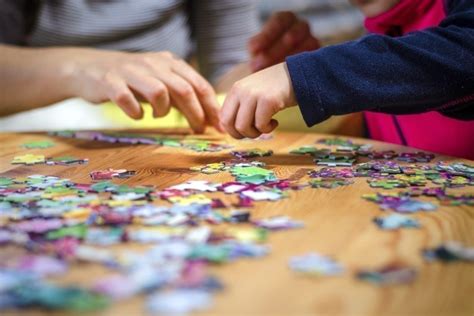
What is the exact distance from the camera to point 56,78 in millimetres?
1290

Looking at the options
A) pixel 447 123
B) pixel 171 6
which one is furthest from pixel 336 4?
pixel 447 123

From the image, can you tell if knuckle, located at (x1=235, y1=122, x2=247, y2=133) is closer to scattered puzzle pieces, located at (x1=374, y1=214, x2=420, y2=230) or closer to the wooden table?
the wooden table

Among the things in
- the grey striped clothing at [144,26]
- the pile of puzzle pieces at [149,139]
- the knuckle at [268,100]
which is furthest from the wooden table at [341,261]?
the grey striped clothing at [144,26]

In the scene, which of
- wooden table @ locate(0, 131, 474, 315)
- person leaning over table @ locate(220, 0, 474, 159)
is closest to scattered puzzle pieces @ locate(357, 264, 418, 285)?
wooden table @ locate(0, 131, 474, 315)

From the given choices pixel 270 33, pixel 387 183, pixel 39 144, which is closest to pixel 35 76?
pixel 39 144

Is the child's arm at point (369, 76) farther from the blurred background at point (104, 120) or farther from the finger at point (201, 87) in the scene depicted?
the blurred background at point (104, 120)

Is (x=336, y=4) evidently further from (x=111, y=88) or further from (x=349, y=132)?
(x=111, y=88)

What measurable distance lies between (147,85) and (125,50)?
0.76 metres

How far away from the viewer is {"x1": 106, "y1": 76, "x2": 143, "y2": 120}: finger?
1.14 meters

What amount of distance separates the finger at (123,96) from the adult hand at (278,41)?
38cm

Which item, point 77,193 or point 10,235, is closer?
point 10,235

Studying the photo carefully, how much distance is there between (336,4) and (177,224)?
2.00 meters

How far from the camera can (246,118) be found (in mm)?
956

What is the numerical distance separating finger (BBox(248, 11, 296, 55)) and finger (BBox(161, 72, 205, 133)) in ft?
0.93
